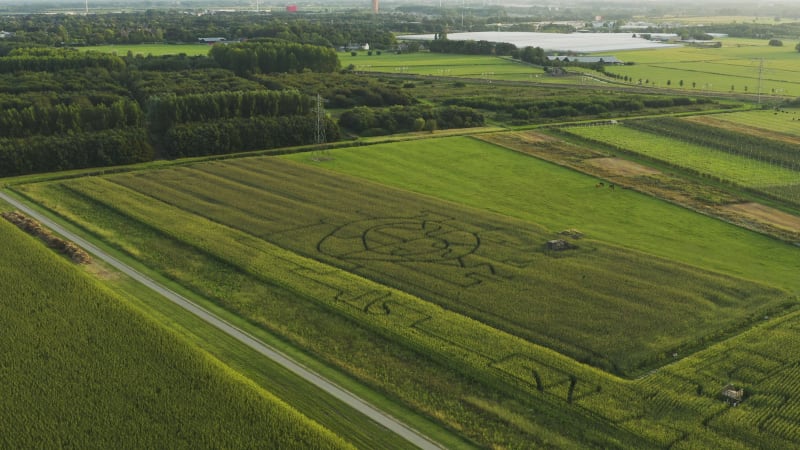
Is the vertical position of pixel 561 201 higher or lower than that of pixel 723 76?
lower

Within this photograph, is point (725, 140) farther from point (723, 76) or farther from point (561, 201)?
point (723, 76)

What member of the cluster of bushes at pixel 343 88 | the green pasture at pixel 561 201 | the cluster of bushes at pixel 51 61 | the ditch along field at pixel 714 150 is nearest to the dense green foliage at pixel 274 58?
the cluster of bushes at pixel 343 88

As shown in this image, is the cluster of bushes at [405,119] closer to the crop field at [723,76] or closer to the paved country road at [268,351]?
the paved country road at [268,351]

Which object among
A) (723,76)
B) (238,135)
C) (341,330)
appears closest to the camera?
(341,330)

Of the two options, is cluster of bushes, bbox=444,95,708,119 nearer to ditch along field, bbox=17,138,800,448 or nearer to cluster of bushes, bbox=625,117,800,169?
cluster of bushes, bbox=625,117,800,169

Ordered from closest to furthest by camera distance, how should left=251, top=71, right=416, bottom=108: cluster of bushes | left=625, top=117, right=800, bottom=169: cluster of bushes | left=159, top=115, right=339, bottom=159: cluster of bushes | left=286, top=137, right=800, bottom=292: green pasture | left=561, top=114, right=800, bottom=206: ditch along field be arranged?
left=286, top=137, right=800, bottom=292: green pasture
left=561, top=114, right=800, bottom=206: ditch along field
left=625, top=117, right=800, bottom=169: cluster of bushes
left=159, top=115, right=339, bottom=159: cluster of bushes
left=251, top=71, right=416, bottom=108: cluster of bushes

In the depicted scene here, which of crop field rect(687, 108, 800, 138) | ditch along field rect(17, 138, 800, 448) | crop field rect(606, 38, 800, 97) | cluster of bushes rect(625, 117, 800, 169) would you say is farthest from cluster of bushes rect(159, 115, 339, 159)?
crop field rect(606, 38, 800, 97)

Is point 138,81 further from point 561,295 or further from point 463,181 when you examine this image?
point 561,295

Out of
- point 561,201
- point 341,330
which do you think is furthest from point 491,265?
point 561,201
